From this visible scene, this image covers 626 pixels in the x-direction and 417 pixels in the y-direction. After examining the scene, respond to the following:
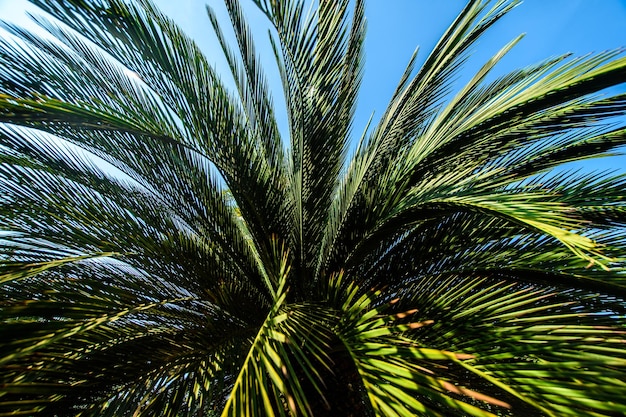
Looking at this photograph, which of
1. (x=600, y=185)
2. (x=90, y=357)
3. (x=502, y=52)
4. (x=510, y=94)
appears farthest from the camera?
(x=502, y=52)

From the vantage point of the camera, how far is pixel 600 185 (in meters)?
2.40

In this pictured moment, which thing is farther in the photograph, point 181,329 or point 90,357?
point 181,329

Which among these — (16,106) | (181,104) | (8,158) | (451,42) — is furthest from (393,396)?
(8,158)

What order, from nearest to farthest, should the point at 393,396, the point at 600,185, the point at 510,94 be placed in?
the point at 393,396 < the point at 510,94 < the point at 600,185

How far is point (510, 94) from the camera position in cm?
223

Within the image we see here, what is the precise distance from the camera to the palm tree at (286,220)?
1.63m

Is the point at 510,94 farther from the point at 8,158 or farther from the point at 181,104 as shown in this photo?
the point at 8,158

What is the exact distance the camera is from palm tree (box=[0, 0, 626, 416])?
1629 mm

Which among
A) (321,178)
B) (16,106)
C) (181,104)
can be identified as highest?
(181,104)

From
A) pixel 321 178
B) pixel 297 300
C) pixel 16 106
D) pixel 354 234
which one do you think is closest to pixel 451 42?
pixel 321 178

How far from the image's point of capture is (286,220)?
2988mm

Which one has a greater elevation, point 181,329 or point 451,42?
point 451,42

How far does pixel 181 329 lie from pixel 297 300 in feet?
2.96

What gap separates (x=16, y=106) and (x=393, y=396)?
6.04 feet
